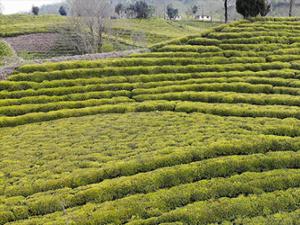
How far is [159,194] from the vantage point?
22.9 meters

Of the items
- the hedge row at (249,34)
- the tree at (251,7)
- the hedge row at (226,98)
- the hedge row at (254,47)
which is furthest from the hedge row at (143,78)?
the tree at (251,7)

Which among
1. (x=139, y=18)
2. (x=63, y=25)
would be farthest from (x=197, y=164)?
(x=139, y=18)

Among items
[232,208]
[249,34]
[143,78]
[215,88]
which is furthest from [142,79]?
[232,208]

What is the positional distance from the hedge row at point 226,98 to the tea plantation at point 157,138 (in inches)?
4.2

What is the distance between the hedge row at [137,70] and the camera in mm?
48906

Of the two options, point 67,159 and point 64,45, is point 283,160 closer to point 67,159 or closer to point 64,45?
point 67,159

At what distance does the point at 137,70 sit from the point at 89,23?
3848 cm

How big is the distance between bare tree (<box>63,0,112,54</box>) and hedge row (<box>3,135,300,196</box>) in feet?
190

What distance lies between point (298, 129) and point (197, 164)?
10.0 metres

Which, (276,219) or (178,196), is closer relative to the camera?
(276,219)

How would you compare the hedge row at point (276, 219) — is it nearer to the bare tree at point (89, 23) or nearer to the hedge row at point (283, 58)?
the hedge row at point (283, 58)

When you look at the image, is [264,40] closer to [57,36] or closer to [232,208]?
[232,208]

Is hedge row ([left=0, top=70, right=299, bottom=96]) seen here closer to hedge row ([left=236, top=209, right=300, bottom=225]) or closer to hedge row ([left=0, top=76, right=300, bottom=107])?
hedge row ([left=0, top=76, right=300, bottom=107])

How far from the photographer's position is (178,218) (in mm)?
20656
